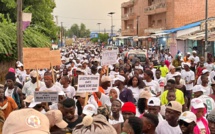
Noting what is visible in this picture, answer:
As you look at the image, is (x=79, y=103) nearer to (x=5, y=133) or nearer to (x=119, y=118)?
(x=119, y=118)

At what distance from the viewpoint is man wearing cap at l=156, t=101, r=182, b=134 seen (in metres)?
4.91

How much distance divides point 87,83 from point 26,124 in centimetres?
489

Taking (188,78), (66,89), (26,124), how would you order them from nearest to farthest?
(26,124), (66,89), (188,78)

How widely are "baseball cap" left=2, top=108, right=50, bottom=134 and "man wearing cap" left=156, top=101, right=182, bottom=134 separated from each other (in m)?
3.09

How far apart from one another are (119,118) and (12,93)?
3.39 metres

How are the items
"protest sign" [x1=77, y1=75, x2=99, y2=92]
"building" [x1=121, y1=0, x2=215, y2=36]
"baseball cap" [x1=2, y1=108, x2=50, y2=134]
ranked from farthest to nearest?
"building" [x1=121, y1=0, x2=215, y2=36] → "protest sign" [x1=77, y1=75, x2=99, y2=92] → "baseball cap" [x1=2, y1=108, x2=50, y2=134]

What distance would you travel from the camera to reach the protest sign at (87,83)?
265 inches

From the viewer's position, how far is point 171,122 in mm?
4984

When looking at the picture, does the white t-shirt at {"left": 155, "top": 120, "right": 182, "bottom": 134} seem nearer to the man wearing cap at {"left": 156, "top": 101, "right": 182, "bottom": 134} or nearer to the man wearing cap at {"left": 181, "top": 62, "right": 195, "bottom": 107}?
the man wearing cap at {"left": 156, "top": 101, "right": 182, "bottom": 134}

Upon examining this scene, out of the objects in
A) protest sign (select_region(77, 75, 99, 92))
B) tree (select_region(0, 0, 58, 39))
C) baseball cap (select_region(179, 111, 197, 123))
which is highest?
tree (select_region(0, 0, 58, 39))

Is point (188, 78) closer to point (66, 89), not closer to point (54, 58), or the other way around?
point (54, 58)

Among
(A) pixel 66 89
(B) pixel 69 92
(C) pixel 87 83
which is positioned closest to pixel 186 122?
(C) pixel 87 83

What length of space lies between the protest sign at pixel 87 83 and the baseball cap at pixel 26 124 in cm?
467

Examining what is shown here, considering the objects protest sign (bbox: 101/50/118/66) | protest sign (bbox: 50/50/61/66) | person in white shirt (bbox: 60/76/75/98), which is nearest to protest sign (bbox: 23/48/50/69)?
protest sign (bbox: 50/50/61/66)
